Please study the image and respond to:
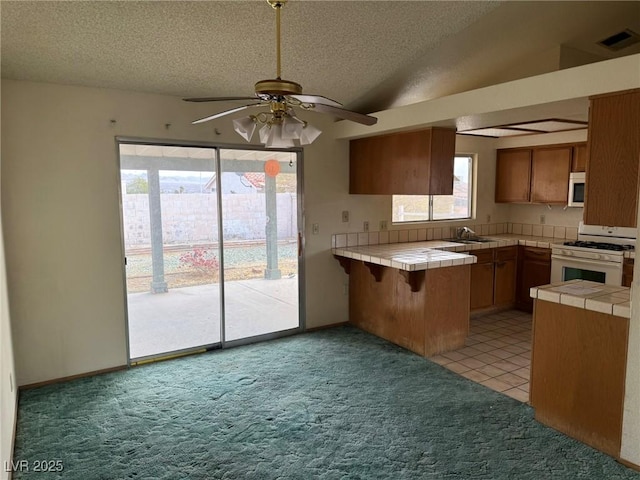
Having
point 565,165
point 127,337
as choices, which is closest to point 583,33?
point 565,165

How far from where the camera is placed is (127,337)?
145 inches

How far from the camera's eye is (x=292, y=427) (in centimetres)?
276

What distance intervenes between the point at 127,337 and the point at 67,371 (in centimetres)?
49

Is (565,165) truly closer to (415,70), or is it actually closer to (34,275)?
(415,70)

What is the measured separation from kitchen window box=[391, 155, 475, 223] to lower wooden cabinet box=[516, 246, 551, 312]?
0.92 meters

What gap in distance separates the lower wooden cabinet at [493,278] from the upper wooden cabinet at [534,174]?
78 cm

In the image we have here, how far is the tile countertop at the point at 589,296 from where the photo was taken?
7.80 feet

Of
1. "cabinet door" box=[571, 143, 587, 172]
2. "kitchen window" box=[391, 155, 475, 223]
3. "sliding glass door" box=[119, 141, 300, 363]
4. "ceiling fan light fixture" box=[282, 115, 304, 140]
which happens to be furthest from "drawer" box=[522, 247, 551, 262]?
"ceiling fan light fixture" box=[282, 115, 304, 140]

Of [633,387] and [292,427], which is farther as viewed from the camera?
[292,427]

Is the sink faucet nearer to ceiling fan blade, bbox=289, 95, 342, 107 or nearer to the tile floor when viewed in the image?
the tile floor

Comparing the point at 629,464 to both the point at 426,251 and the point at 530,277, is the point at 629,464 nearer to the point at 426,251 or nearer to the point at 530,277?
the point at 426,251

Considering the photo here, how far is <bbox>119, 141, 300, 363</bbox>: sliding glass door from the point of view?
12.2 feet

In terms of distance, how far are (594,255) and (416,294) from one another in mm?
1925

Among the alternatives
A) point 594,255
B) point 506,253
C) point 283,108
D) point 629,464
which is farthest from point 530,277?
point 283,108
